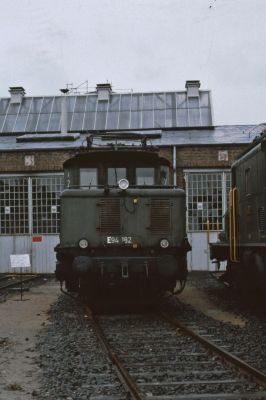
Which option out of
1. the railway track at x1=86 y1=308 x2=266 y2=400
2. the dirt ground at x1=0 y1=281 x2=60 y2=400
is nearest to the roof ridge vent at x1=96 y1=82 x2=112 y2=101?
the dirt ground at x1=0 y1=281 x2=60 y2=400

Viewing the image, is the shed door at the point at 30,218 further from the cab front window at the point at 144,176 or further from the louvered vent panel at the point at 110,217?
the louvered vent panel at the point at 110,217

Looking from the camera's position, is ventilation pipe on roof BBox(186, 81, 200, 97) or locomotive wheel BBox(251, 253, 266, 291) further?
ventilation pipe on roof BBox(186, 81, 200, 97)

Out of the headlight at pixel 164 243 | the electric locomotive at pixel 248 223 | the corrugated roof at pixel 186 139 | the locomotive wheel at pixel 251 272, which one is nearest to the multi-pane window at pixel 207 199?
the corrugated roof at pixel 186 139

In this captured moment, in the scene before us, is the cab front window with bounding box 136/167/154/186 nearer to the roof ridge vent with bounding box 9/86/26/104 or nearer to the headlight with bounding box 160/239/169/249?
the headlight with bounding box 160/239/169/249

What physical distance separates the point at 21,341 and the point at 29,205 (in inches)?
747

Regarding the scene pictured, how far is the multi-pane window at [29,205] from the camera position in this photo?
28750 millimetres

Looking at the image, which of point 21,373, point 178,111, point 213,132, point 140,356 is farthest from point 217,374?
point 178,111

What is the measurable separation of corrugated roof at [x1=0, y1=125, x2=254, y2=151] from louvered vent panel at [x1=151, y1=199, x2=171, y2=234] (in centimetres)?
1504

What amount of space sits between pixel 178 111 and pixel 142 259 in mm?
28789

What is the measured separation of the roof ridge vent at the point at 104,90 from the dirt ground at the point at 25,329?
22559 mm

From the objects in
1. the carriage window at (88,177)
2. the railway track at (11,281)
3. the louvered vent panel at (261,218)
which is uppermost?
the carriage window at (88,177)

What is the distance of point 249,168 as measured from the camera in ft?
43.0

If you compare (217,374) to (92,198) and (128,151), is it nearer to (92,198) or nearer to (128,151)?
(92,198)

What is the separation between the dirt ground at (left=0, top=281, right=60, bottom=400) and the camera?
6867 mm
